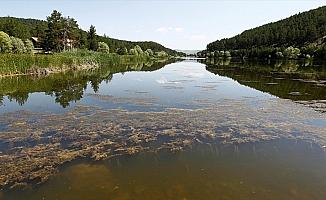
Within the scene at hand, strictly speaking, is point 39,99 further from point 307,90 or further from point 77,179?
point 307,90

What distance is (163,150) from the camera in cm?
1048

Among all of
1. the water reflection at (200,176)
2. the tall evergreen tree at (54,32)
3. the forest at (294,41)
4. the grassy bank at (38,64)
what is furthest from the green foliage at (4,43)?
the forest at (294,41)

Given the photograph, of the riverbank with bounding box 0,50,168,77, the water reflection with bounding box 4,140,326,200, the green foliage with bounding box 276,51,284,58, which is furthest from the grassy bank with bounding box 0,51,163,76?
the green foliage with bounding box 276,51,284,58

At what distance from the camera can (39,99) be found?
20844mm

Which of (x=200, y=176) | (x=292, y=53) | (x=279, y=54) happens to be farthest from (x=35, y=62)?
(x=279, y=54)

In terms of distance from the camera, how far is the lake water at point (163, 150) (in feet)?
25.3

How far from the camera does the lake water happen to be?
7.72 meters

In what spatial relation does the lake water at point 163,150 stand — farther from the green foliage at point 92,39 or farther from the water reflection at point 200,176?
the green foliage at point 92,39

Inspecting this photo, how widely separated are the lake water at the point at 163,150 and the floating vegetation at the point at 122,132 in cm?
4

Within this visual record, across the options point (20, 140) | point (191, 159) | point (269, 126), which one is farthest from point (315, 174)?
point (20, 140)

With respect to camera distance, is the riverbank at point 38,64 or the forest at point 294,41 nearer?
the riverbank at point 38,64

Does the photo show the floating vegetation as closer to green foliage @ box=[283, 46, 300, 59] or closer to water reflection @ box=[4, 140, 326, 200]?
water reflection @ box=[4, 140, 326, 200]

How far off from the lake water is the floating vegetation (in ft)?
0.13

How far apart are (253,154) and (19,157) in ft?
25.1
